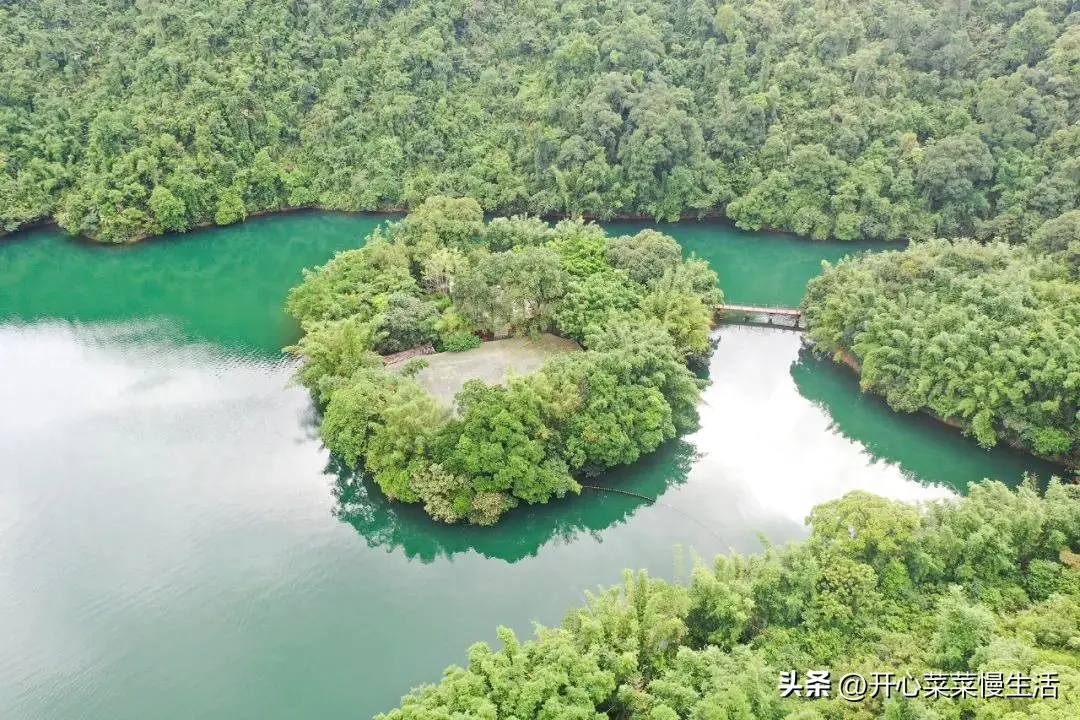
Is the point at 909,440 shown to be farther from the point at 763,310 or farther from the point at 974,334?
the point at 763,310

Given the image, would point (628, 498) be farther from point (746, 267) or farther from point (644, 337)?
point (746, 267)

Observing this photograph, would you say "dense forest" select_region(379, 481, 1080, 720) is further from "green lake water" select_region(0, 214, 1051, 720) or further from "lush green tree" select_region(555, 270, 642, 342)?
"lush green tree" select_region(555, 270, 642, 342)

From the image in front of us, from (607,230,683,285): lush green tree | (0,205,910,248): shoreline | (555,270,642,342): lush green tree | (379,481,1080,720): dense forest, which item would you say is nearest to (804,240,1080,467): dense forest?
(379,481,1080,720): dense forest

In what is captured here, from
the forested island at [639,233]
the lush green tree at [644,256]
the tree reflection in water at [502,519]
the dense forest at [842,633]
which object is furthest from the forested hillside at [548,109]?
the dense forest at [842,633]

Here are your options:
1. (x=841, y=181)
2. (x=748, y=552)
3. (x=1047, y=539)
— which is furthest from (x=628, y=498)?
(x=841, y=181)

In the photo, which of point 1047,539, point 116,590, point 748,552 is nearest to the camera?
point 1047,539
